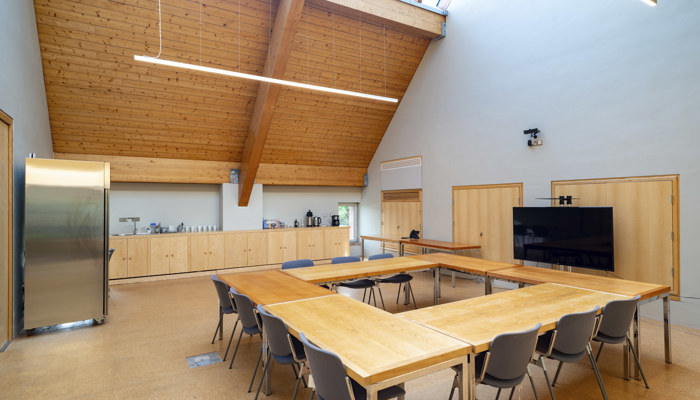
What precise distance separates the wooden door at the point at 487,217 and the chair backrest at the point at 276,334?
5.15 metres

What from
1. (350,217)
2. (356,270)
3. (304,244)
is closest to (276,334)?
(356,270)

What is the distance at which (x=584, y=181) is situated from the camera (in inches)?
218

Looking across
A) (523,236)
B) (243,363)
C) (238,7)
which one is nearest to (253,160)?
(238,7)

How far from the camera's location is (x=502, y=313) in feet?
9.26

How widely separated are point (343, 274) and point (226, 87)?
449 centimetres

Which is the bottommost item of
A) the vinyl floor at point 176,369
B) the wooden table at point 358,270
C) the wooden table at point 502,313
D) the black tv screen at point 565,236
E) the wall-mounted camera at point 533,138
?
the vinyl floor at point 176,369

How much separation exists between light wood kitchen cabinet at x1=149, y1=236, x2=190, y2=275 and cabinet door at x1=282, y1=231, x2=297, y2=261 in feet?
7.21

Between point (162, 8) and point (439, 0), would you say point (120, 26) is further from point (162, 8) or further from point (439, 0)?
point (439, 0)

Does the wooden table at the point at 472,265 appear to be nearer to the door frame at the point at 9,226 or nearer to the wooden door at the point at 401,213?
the wooden door at the point at 401,213

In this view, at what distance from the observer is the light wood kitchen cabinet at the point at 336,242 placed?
9602 mm

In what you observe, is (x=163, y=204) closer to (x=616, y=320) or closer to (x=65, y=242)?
(x=65, y=242)

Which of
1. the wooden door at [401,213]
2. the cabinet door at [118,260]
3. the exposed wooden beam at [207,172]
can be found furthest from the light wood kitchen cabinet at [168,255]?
the wooden door at [401,213]

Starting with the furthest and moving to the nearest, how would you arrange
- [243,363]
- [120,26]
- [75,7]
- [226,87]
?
[226,87]
[120,26]
[75,7]
[243,363]

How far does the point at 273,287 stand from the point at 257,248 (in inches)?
202
